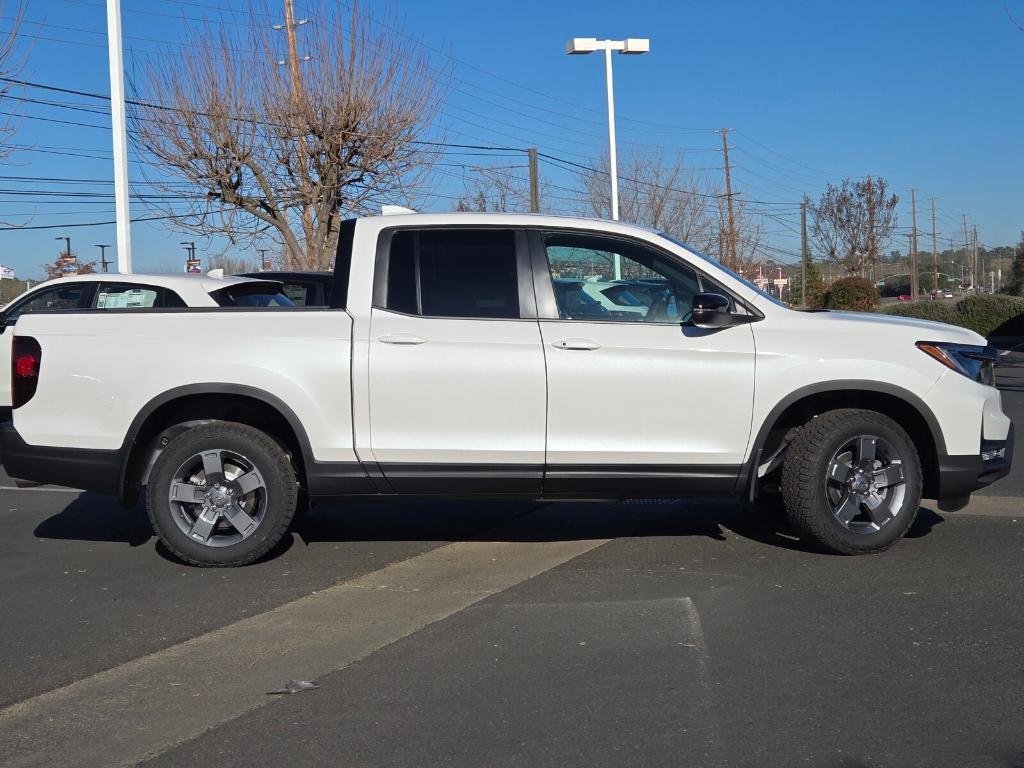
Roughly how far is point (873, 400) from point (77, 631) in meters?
4.32

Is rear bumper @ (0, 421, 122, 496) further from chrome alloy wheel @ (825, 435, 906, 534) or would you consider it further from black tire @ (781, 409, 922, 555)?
chrome alloy wheel @ (825, 435, 906, 534)

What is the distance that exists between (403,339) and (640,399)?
1.32 m

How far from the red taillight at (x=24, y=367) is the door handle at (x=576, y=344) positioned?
A: 2874mm

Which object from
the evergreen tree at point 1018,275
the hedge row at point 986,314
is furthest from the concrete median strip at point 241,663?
the evergreen tree at point 1018,275

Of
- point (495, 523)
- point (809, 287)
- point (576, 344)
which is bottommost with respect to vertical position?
point (495, 523)

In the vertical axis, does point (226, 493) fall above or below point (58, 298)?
below

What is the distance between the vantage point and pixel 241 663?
4.51 meters

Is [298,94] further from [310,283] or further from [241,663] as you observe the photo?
[241,663]

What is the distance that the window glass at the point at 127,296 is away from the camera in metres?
9.30

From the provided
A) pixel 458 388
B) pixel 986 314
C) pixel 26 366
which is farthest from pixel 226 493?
pixel 986 314

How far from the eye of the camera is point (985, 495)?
25.3ft

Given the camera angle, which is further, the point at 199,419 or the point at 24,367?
the point at 199,419

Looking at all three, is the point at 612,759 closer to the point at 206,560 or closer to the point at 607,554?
the point at 607,554

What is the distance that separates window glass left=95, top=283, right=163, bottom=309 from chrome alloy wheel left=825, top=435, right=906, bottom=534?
6.02 metres
